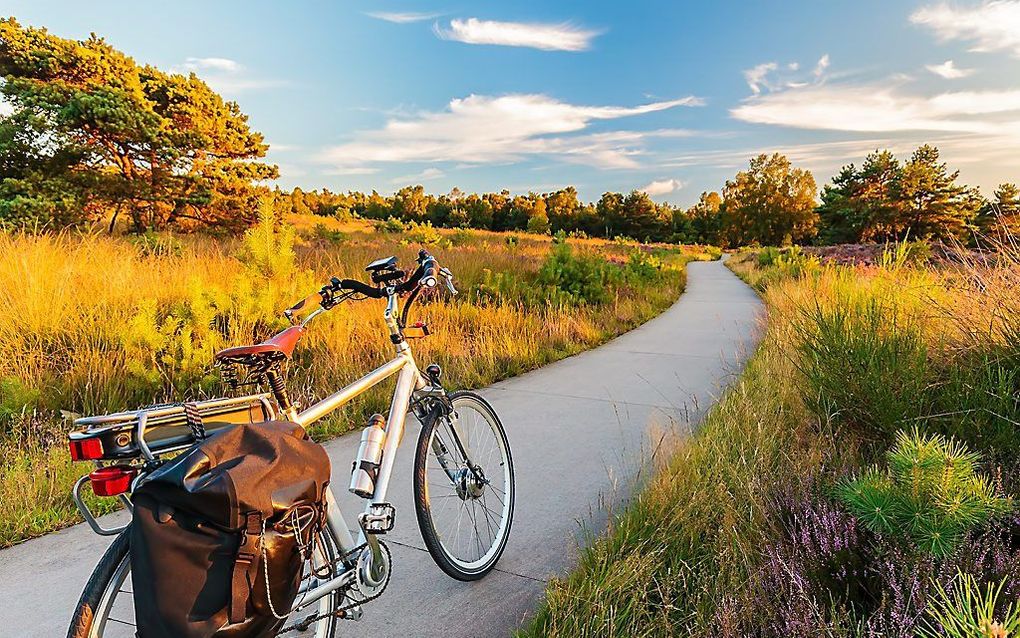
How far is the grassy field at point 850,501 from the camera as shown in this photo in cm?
203

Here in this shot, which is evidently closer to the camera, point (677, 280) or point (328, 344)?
point (328, 344)

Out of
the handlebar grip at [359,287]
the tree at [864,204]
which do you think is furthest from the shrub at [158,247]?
the tree at [864,204]

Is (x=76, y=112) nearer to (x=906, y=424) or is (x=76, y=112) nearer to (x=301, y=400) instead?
(x=301, y=400)

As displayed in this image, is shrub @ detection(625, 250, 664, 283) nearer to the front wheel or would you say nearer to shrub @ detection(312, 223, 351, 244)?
shrub @ detection(312, 223, 351, 244)

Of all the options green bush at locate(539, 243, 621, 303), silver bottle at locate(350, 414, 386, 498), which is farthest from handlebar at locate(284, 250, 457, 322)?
green bush at locate(539, 243, 621, 303)

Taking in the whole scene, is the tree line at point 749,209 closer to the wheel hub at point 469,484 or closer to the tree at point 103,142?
the tree at point 103,142

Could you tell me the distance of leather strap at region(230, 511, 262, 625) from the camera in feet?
4.19

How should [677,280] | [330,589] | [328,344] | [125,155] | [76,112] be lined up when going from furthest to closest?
[677,280]
[125,155]
[76,112]
[328,344]
[330,589]

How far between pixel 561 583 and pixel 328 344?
422 cm

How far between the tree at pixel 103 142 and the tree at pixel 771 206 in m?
64.1

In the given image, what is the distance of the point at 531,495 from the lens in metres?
3.54

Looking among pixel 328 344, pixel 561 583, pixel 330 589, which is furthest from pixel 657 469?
pixel 328 344

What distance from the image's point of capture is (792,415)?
13.2 ft

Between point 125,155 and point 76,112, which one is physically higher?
point 76,112
